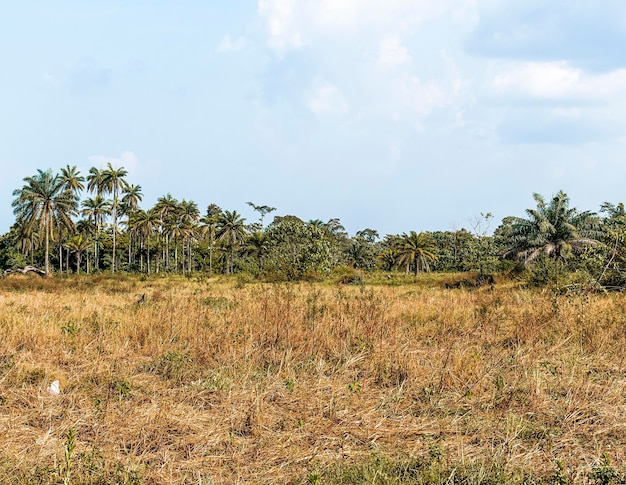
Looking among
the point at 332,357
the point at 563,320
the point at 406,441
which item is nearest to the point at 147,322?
the point at 332,357

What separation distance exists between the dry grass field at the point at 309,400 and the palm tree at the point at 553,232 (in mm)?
24811

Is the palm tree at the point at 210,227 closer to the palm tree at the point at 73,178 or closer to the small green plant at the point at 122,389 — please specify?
the palm tree at the point at 73,178

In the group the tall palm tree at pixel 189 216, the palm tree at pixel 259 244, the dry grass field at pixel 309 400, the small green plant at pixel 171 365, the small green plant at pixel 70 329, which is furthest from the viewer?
the tall palm tree at pixel 189 216

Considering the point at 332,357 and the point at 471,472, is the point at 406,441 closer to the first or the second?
the point at 471,472

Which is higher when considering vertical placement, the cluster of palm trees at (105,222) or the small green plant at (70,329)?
the cluster of palm trees at (105,222)

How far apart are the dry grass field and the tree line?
800 centimetres

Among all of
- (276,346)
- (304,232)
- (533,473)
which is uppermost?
(304,232)

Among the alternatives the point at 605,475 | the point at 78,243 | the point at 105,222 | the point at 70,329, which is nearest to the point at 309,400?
the point at 605,475

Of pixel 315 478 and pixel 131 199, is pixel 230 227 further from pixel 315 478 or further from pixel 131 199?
pixel 315 478

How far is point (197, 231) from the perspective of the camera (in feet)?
265

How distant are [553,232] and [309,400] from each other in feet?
101

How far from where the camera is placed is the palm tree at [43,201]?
48.7 meters

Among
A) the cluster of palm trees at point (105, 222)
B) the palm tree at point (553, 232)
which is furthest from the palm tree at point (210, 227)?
the palm tree at point (553, 232)

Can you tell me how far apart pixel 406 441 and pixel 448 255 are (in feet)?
205
